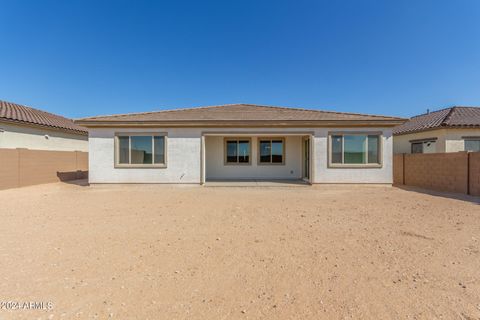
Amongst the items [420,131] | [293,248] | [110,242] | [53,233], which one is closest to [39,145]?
[53,233]

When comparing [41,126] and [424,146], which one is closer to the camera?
[41,126]

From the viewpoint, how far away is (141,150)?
36.9ft

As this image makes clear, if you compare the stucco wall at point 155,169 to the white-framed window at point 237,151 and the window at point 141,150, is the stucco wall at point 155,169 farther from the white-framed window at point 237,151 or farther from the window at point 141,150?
the white-framed window at point 237,151

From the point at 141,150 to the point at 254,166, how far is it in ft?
20.3

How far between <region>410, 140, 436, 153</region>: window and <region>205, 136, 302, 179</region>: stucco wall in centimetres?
827

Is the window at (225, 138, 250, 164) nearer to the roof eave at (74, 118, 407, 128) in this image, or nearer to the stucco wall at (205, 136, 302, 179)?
the stucco wall at (205, 136, 302, 179)

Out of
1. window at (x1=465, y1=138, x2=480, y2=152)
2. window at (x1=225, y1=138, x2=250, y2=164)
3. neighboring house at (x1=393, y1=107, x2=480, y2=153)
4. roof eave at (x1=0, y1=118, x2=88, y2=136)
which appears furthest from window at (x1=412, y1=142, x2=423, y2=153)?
roof eave at (x1=0, y1=118, x2=88, y2=136)

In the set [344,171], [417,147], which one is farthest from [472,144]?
[344,171]

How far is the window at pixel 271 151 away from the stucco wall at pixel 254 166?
23 cm

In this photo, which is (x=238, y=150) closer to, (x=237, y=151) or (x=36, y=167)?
(x=237, y=151)

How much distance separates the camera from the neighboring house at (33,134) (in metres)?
12.8

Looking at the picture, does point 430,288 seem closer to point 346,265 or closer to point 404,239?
point 346,265

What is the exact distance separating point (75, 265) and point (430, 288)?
4.65 m

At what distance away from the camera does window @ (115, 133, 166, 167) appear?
11.2m
